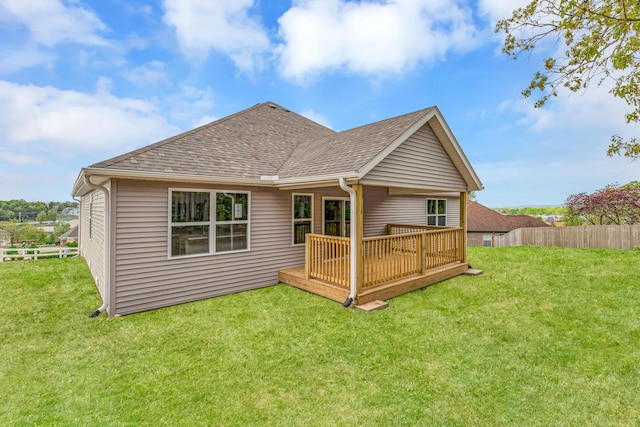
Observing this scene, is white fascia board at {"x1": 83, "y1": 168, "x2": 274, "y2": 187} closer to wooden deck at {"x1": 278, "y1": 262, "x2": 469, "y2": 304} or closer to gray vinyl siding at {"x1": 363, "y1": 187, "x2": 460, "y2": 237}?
wooden deck at {"x1": 278, "y1": 262, "x2": 469, "y2": 304}

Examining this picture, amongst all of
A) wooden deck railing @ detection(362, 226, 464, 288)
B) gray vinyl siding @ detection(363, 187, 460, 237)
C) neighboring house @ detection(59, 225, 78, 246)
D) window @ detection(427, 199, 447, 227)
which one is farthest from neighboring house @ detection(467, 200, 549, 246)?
neighboring house @ detection(59, 225, 78, 246)

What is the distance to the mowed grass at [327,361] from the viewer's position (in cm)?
279

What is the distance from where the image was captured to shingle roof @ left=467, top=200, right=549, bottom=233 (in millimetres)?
27547

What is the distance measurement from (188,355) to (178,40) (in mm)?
11899

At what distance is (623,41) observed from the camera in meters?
4.23

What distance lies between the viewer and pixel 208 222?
20.6ft

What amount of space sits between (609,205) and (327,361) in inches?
905

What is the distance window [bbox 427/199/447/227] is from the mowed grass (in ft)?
20.7

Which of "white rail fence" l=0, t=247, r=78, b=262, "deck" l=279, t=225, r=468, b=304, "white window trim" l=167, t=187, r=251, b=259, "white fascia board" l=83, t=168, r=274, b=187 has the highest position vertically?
"white fascia board" l=83, t=168, r=274, b=187

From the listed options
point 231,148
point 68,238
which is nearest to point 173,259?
point 231,148

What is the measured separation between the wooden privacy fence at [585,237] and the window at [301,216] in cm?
1201

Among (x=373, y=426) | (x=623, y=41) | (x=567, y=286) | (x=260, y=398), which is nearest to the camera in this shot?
(x=373, y=426)

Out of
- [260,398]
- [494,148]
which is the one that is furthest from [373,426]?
[494,148]

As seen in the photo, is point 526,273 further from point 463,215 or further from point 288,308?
point 288,308
